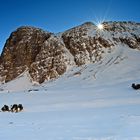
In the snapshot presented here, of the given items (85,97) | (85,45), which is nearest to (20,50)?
(85,45)

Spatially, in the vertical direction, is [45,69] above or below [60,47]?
below

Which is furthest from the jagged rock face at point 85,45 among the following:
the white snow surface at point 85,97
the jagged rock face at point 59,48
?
the white snow surface at point 85,97

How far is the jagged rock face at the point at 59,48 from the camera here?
94625 mm

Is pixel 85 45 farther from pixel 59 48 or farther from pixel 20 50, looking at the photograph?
pixel 20 50

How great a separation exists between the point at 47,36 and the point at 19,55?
42.0 feet

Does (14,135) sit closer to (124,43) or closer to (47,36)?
(124,43)

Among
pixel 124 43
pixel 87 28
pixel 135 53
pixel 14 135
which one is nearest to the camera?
pixel 14 135

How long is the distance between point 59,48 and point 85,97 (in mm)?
67807

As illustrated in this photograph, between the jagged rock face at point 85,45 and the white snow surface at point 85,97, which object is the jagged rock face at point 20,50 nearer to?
the white snow surface at point 85,97

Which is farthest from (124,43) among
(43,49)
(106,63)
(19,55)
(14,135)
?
(14,135)

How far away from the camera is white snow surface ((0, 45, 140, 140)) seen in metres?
12.6

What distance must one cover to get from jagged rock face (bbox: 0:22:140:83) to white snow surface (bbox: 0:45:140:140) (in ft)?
12.4

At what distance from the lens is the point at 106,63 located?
8850 centimetres

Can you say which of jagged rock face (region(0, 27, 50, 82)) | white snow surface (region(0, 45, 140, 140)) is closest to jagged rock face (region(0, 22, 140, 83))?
jagged rock face (region(0, 27, 50, 82))
